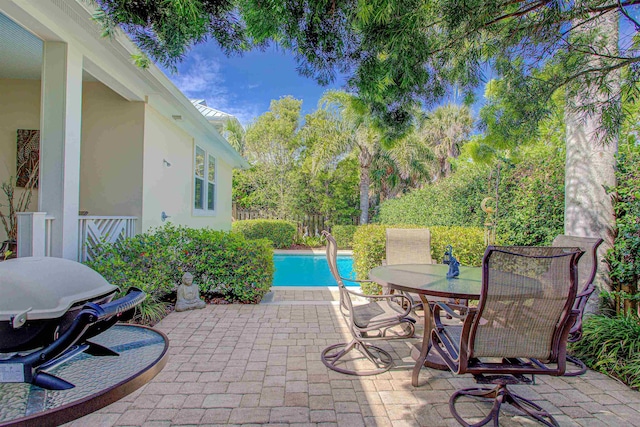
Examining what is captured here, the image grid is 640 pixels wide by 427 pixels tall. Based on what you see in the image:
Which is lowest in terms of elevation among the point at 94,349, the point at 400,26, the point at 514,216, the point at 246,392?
the point at 246,392

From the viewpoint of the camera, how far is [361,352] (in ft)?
10.3

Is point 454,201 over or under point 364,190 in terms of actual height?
under

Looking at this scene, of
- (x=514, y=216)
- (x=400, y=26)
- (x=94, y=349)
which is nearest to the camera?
(x=94, y=349)

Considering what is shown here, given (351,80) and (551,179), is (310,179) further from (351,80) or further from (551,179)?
(351,80)

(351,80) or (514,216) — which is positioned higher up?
(351,80)

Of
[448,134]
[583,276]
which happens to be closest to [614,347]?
[583,276]

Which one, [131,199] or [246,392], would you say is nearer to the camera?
[246,392]

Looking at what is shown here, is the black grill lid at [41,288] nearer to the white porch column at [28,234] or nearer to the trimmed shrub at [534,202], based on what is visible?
the white porch column at [28,234]

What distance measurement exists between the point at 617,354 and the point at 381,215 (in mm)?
11434

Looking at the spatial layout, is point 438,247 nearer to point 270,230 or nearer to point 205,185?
point 205,185

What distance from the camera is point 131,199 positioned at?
17.6 ft

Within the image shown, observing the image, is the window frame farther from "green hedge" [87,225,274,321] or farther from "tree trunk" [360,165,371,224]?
"tree trunk" [360,165,371,224]

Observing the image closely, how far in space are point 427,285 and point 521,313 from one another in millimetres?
836

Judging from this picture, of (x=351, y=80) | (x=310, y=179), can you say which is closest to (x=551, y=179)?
(x=351, y=80)
